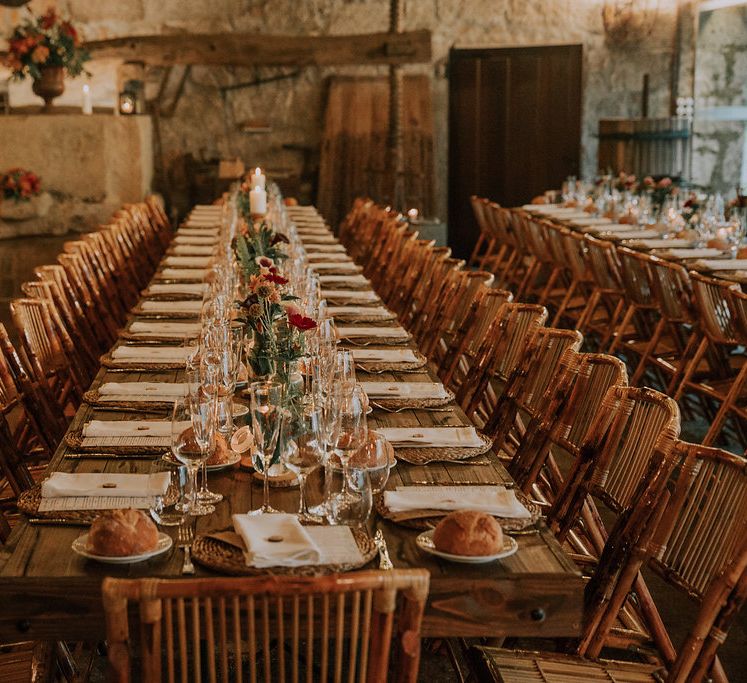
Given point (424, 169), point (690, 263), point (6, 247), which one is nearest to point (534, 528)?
point (690, 263)

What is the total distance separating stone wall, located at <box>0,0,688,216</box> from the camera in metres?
12.6

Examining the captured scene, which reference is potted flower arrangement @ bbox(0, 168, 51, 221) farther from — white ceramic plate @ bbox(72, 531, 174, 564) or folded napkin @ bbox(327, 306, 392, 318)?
white ceramic plate @ bbox(72, 531, 174, 564)

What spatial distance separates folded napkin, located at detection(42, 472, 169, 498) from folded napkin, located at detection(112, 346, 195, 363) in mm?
1287

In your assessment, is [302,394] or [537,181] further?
[537,181]

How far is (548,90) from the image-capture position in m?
12.5

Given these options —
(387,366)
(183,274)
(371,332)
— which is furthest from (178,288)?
(387,366)

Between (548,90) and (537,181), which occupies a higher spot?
(548,90)

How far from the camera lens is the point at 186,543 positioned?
228 centimetres

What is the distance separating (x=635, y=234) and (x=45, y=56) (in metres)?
5.07

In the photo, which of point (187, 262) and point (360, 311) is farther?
point (187, 262)

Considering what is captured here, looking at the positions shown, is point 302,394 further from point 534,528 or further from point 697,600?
point 697,600

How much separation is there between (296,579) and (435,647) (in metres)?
1.64

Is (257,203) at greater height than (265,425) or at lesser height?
greater

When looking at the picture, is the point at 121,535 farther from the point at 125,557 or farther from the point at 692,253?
the point at 692,253
